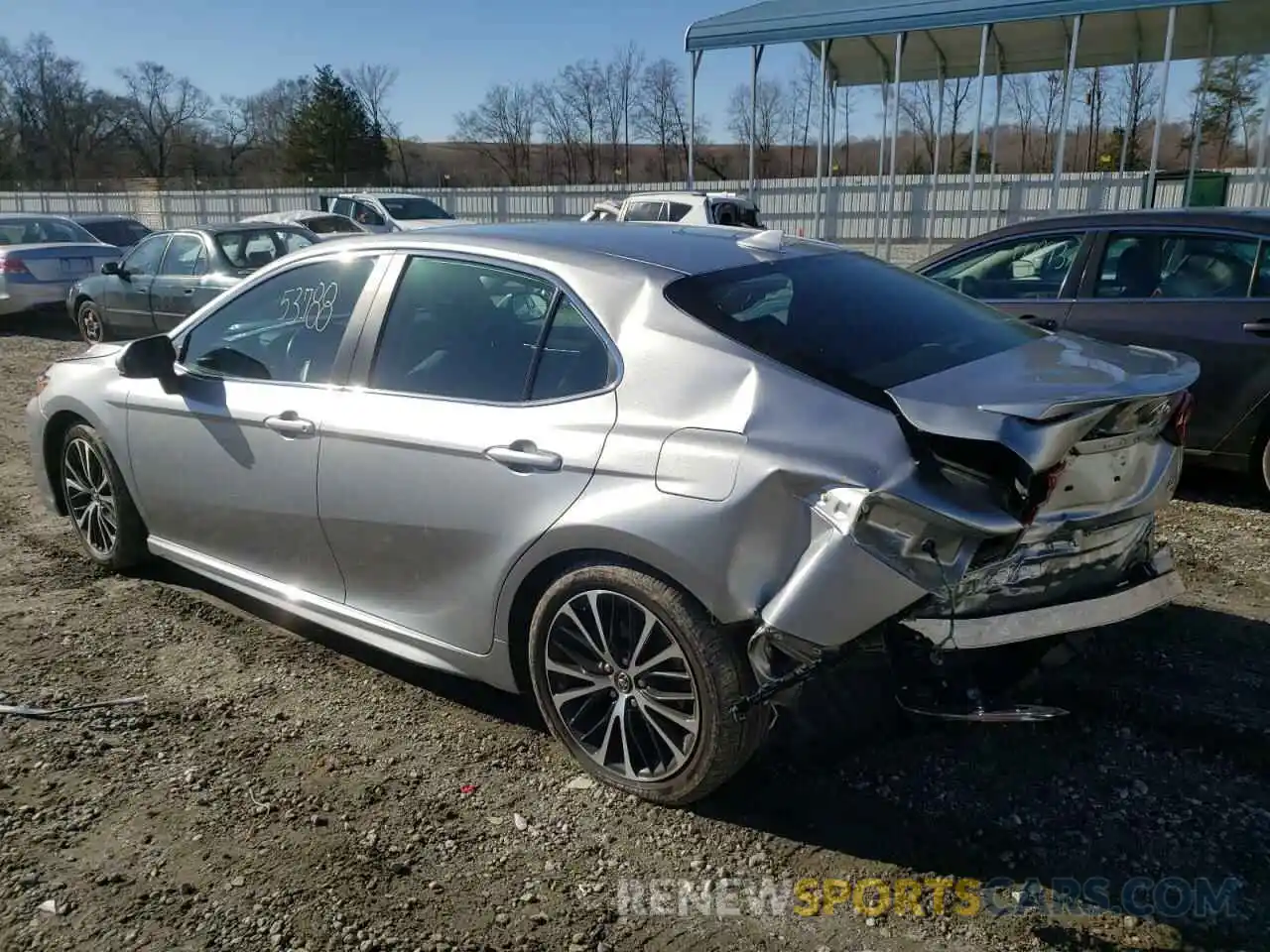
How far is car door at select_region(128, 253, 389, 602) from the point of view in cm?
364

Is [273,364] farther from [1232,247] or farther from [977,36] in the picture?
[977,36]

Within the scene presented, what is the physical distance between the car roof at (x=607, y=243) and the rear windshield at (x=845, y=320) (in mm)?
97

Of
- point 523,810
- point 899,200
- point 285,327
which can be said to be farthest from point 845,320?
point 899,200

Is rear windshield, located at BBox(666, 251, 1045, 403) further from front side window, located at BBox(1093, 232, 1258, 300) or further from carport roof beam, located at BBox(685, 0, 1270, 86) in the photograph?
carport roof beam, located at BBox(685, 0, 1270, 86)

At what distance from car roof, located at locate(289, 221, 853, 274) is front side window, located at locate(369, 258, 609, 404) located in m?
0.10

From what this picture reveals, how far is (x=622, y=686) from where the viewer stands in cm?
295

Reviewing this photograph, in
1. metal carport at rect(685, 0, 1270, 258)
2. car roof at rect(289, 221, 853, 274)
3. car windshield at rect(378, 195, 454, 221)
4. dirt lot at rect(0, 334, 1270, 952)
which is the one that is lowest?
dirt lot at rect(0, 334, 1270, 952)

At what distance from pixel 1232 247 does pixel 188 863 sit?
5.74 metres

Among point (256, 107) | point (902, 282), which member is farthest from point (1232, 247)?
point (256, 107)

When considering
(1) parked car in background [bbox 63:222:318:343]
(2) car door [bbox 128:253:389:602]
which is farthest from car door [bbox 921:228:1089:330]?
(1) parked car in background [bbox 63:222:318:343]

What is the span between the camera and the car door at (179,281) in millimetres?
11008

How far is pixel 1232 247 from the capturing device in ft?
18.0

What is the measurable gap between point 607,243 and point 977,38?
19.0 m

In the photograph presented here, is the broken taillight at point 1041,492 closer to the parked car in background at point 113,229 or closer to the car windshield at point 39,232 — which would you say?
the car windshield at point 39,232
